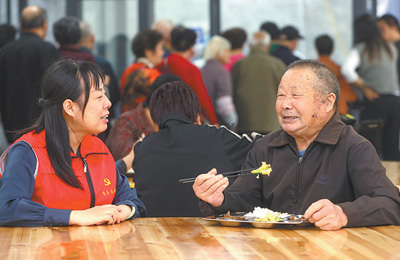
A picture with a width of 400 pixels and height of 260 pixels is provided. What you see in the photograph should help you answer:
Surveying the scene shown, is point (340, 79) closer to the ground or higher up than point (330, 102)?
closer to the ground

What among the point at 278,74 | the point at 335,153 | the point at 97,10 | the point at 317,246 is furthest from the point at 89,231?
the point at 97,10

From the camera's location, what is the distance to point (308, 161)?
3.03 meters

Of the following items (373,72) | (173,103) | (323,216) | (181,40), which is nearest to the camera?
(323,216)

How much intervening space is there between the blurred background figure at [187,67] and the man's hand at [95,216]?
131 inches

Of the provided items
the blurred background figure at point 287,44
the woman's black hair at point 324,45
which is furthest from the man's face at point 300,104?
the blurred background figure at point 287,44

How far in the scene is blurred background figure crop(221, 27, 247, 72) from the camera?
8273 millimetres

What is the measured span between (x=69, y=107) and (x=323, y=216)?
1.16m

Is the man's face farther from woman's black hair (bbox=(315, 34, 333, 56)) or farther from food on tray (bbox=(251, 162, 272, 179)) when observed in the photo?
woman's black hair (bbox=(315, 34, 333, 56))

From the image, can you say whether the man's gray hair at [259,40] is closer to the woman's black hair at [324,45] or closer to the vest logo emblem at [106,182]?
the woman's black hair at [324,45]

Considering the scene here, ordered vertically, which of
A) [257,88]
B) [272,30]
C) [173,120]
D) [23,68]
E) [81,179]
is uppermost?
[272,30]

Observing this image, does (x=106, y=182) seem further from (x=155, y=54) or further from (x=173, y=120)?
(x=155, y=54)

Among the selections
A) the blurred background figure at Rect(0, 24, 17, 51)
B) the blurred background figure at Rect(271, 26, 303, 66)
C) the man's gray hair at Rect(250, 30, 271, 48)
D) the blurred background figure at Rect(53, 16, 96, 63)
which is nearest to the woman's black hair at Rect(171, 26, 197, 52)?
the blurred background figure at Rect(53, 16, 96, 63)

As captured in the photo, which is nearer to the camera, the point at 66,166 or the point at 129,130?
the point at 66,166

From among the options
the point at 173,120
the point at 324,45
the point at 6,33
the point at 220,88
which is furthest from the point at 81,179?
the point at 324,45
